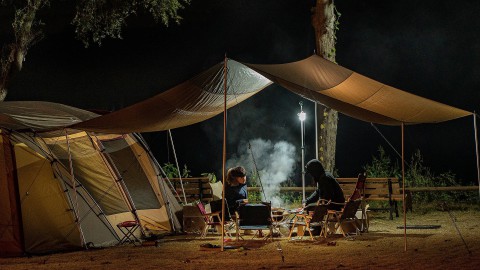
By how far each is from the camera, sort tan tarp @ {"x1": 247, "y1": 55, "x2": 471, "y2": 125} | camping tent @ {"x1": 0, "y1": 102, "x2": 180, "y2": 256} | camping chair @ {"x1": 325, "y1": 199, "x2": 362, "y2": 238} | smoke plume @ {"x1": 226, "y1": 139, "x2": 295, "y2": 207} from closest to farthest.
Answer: tan tarp @ {"x1": 247, "y1": 55, "x2": 471, "y2": 125}, camping tent @ {"x1": 0, "y1": 102, "x2": 180, "y2": 256}, camping chair @ {"x1": 325, "y1": 199, "x2": 362, "y2": 238}, smoke plume @ {"x1": 226, "y1": 139, "x2": 295, "y2": 207}

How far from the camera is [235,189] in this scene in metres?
11.0

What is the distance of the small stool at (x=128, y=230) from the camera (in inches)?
376

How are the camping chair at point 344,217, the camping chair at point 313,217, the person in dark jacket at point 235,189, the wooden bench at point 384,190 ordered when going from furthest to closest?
the wooden bench at point 384,190 < the person in dark jacket at point 235,189 < the camping chair at point 344,217 < the camping chair at point 313,217

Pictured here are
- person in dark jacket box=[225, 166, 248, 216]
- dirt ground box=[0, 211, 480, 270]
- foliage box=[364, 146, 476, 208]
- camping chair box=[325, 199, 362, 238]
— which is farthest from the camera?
foliage box=[364, 146, 476, 208]

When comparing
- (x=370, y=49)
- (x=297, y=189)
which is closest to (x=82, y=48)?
(x=370, y=49)

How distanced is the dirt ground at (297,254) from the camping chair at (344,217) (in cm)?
20

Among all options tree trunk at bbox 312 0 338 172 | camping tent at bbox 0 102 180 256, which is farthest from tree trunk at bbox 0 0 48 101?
tree trunk at bbox 312 0 338 172

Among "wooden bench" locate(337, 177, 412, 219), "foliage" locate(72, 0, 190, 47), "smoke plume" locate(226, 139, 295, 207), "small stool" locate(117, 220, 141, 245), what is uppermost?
"foliage" locate(72, 0, 190, 47)

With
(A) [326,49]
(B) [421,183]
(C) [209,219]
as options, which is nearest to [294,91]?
(C) [209,219]

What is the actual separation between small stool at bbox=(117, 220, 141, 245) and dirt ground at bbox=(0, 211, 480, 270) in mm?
250

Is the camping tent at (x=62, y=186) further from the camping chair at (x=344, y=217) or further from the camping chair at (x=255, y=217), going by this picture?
the camping chair at (x=344, y=217)

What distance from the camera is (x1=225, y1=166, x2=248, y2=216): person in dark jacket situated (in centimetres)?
1092

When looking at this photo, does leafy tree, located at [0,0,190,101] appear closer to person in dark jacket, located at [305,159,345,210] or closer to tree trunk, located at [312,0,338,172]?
tree trunk, located at [312,0,338,172]

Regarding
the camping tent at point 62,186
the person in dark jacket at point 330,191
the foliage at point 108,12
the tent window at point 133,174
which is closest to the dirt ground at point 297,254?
the camping tent at point 62,186
